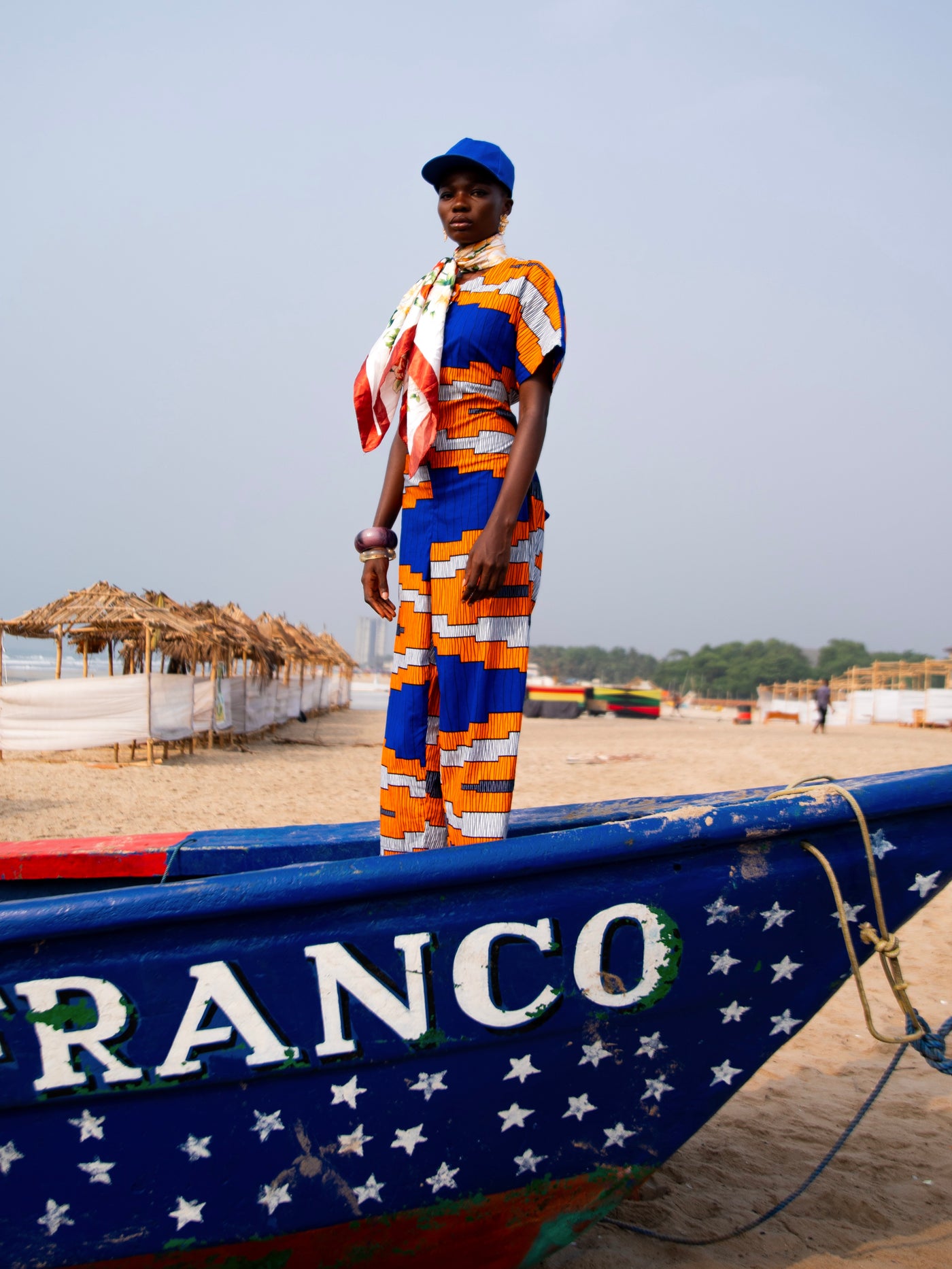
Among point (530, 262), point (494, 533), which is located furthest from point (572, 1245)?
point (530, 262)

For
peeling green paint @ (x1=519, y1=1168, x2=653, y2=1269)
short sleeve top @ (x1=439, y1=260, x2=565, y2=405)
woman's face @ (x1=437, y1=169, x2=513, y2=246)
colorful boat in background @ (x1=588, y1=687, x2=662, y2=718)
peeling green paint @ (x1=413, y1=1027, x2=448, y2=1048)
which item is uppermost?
woman's face @ (x1=437, y1=169, x2=513, y2=246)

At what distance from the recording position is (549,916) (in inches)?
59.3

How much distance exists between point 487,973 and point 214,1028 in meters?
0.46

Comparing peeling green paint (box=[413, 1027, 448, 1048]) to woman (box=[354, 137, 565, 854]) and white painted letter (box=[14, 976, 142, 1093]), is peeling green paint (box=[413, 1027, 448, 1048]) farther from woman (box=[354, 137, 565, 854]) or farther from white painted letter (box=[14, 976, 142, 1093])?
white painted letter (box=[14, 976, 142, 1093])

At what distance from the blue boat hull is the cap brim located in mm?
1418

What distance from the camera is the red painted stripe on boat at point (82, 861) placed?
2.23 m

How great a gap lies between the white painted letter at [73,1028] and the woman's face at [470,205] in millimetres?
1681

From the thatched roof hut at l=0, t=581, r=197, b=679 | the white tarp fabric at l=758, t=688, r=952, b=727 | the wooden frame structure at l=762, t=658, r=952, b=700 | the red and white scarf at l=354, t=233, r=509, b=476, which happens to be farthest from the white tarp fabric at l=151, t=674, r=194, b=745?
the white tarp fabric at l=758, t=688, r=952, b=727

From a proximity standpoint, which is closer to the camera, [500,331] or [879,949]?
[879,949]

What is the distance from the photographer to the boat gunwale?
4.39 feet

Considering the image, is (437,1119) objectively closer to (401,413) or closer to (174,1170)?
(174,1170)

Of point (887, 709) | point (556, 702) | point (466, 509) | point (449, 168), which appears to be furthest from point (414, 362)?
point (887, 709)

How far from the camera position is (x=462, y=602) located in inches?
70.9

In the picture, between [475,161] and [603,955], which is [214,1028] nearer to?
[603,955]
